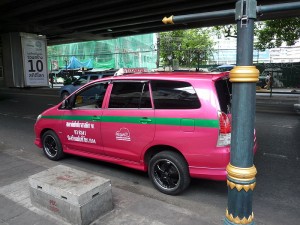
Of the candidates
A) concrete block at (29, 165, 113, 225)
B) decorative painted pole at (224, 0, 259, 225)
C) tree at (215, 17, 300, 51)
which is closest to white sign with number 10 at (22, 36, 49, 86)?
tree at (215, 17, 300, 51)

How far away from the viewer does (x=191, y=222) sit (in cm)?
369

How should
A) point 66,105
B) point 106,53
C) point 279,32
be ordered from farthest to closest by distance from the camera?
1. point 106,53
2. point 279,32
3. point 66,105

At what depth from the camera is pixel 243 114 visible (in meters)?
2.33

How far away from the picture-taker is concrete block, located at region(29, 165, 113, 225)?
3543 mm

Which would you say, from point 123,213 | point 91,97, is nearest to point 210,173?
point 123,213

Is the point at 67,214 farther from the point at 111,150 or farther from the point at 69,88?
the point at 69,88

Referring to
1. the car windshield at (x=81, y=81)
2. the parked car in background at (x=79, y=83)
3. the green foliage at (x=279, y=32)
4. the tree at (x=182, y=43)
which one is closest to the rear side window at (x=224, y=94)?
the parked car in background at (x=79, y=83)

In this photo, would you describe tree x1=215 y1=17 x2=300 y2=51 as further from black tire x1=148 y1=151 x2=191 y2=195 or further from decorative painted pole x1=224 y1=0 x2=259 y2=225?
decorative painted pole x1=224 y1=0 x2=259 y2=225

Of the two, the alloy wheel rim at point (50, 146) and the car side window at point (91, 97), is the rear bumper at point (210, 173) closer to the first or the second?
the car side window at point (91, 97)

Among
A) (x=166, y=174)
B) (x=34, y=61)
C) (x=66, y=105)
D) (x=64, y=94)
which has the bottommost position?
(x=166, y=174)

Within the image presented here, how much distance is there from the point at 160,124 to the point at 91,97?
175 centimetres

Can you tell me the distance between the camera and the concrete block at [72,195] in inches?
139

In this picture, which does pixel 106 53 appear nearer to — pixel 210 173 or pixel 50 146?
pixel 50 146

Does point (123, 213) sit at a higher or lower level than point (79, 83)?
lower
